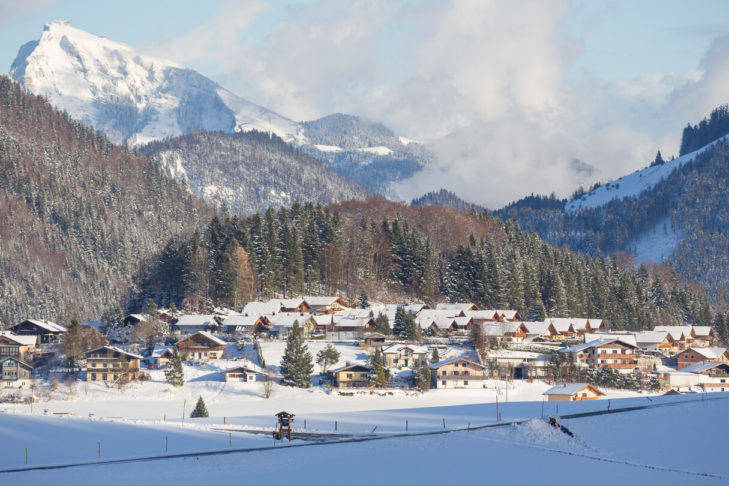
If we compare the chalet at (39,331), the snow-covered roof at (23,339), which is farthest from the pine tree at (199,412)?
the chalet at (39,331)

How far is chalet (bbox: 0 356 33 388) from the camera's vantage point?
9406 centimetres

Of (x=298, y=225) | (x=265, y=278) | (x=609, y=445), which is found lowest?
(x=609, y=445)

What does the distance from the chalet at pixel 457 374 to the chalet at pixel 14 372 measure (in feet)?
142

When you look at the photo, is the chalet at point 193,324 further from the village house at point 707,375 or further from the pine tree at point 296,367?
the village house at point 707,375

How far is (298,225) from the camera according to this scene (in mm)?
139875

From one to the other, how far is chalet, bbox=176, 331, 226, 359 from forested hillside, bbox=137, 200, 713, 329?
1833cm

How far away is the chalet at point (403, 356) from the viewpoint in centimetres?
10156

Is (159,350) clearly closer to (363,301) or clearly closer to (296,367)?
(296,367)

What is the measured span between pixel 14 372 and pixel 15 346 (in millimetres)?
12333

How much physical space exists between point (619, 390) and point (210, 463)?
2278 inches

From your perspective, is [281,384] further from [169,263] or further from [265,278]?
[169,263]

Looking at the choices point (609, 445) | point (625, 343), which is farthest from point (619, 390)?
point (609, 445)

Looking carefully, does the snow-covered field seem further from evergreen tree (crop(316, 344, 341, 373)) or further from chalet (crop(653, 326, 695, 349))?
chalet (crop(653, 326, 695, 349))

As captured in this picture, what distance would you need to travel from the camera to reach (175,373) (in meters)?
91.6
